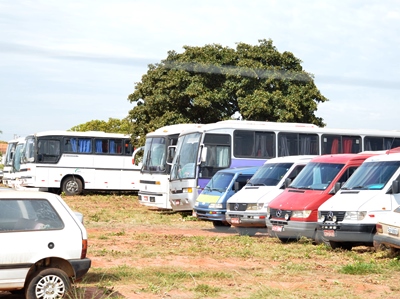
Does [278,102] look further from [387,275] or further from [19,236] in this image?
[19,236]

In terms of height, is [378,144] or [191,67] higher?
[191,67]

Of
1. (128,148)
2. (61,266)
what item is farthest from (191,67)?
(61,266)

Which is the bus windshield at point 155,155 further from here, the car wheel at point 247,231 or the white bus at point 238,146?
the car wheel at point 247,231

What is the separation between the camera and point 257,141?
29641mm

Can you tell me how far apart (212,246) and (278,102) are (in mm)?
24499

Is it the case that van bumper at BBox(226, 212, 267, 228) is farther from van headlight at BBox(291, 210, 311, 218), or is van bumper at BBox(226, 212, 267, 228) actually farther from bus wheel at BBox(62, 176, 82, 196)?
bus wheel at BBox(62, 176, 82, 196)

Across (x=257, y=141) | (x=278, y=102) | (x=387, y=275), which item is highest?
(x=278, y=102)

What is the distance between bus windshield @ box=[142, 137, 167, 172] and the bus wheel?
1034cm

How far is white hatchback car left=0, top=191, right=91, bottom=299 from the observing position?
1048cm

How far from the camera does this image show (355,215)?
56.3 ft

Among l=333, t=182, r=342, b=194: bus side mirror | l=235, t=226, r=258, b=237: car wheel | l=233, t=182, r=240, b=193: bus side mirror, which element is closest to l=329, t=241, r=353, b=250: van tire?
l=333, t=182, r=342, b=194: bus side mirror

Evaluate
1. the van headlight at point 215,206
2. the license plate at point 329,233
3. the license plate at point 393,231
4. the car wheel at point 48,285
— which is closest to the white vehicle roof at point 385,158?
the license plate at point 329,233

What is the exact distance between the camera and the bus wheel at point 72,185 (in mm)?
43656

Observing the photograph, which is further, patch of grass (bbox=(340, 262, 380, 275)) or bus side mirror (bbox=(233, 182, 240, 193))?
bus side mirror (bbox=(233, 182, 240, 193))
